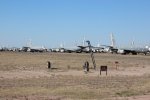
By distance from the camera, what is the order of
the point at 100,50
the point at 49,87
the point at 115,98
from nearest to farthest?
the point at 115,98
the point at 49,87
the point at 100,50

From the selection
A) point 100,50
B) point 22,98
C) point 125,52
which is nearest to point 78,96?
point 22,98

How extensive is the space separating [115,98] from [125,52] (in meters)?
114

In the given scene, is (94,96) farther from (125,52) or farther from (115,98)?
(125,52)

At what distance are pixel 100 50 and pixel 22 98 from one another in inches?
5843

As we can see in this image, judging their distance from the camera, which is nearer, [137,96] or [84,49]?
[137,96]

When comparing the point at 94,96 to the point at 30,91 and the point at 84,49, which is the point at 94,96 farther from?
the point at 84,49

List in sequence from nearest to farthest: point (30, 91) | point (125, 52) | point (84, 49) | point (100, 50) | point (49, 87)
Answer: point (30, 91), point (49, 87), point (125, 52), point (84, 49), point (100, 50)

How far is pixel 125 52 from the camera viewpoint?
5335 inches

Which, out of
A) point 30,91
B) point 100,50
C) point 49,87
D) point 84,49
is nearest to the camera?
point 30,91

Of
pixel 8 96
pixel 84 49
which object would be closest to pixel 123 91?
pixel 8 96

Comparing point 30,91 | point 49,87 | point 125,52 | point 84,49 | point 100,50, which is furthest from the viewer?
point 100,50

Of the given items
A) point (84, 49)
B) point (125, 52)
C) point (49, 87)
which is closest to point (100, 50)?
point (84, 49)

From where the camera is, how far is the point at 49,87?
2823 cm

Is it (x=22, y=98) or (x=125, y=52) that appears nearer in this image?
(x=22, y=98)
